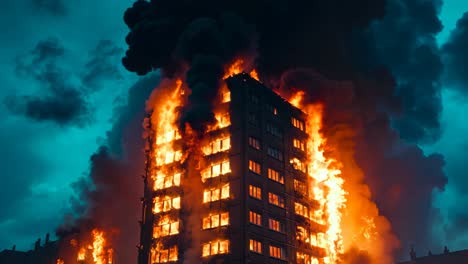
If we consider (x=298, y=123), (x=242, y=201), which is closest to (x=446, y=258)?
(x=298, y=123)

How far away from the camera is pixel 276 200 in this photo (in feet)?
186

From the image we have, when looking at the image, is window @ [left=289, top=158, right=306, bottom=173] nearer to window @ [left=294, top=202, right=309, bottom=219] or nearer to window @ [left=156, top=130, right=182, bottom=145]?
window @ [left=294, top=202, right=309, bottom=219]

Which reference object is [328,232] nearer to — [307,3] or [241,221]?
[241,221]

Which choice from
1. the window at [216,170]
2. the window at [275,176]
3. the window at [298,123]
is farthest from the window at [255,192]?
the window at [298,123]

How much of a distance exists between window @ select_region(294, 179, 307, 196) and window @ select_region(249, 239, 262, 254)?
1066 centimetres

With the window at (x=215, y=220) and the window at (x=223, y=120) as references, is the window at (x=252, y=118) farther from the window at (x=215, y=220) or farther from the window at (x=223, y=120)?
the window at (x=215, y=220)

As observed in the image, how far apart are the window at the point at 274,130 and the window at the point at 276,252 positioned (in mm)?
13616

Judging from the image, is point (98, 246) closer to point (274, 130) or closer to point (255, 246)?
point (255, 246)

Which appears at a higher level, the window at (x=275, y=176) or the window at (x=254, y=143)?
the window at (x=254, y=143)

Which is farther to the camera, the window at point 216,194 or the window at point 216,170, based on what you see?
the window at point 216,170

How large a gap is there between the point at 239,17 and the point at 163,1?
980 cm

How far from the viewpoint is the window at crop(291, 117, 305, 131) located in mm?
64375

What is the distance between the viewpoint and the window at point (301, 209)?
59.5m

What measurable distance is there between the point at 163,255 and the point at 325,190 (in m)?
22.7
